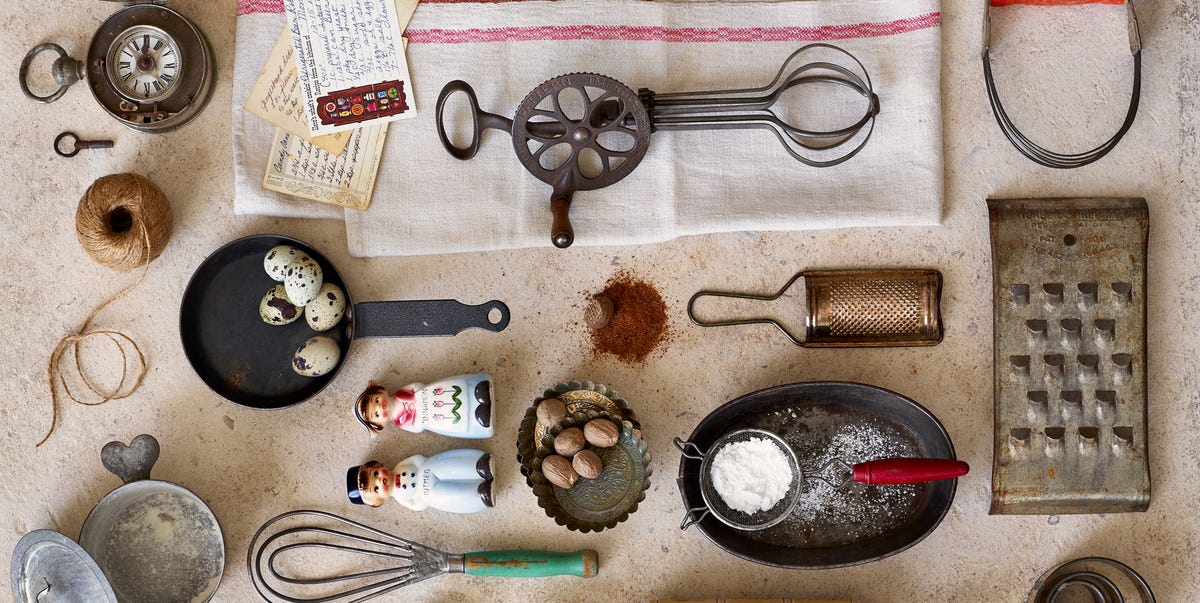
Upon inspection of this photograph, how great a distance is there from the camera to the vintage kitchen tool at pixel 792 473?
1.38 metres

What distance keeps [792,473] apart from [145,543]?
1.31m

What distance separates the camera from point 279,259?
4.92 ft

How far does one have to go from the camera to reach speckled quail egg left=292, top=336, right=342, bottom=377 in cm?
151

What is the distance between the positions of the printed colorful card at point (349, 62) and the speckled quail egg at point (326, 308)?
0.33 m

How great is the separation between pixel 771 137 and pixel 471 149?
0.60 meters

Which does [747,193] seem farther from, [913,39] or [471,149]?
[471,149]

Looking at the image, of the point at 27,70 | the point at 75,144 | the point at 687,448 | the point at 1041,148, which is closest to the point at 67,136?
the point at 75,144

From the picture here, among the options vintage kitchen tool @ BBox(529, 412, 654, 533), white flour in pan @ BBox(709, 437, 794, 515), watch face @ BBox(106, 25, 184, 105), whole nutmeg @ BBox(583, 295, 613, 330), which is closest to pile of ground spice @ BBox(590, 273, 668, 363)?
whole nutmeg @ BBox(583, 295, 613, 330)

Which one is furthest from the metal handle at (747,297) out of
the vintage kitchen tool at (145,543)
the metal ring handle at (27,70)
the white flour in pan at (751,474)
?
the metal ring handle at (27,70)

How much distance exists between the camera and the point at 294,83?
62.7 inches

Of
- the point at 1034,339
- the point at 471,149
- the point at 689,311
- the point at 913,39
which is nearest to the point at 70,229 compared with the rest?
the point at 471,149

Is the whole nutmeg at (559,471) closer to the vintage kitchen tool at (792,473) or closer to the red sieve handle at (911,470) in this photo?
the vintage kitchen tool at (792,473)

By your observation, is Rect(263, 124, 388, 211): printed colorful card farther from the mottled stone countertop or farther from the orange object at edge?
the orange object at edge

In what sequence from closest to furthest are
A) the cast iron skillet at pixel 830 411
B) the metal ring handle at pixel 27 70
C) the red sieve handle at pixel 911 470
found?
the red sieve handle at pixel 911 470 → the cast iron skillet at pixel 830 411 → the metal ring handle at pixel 27 70
